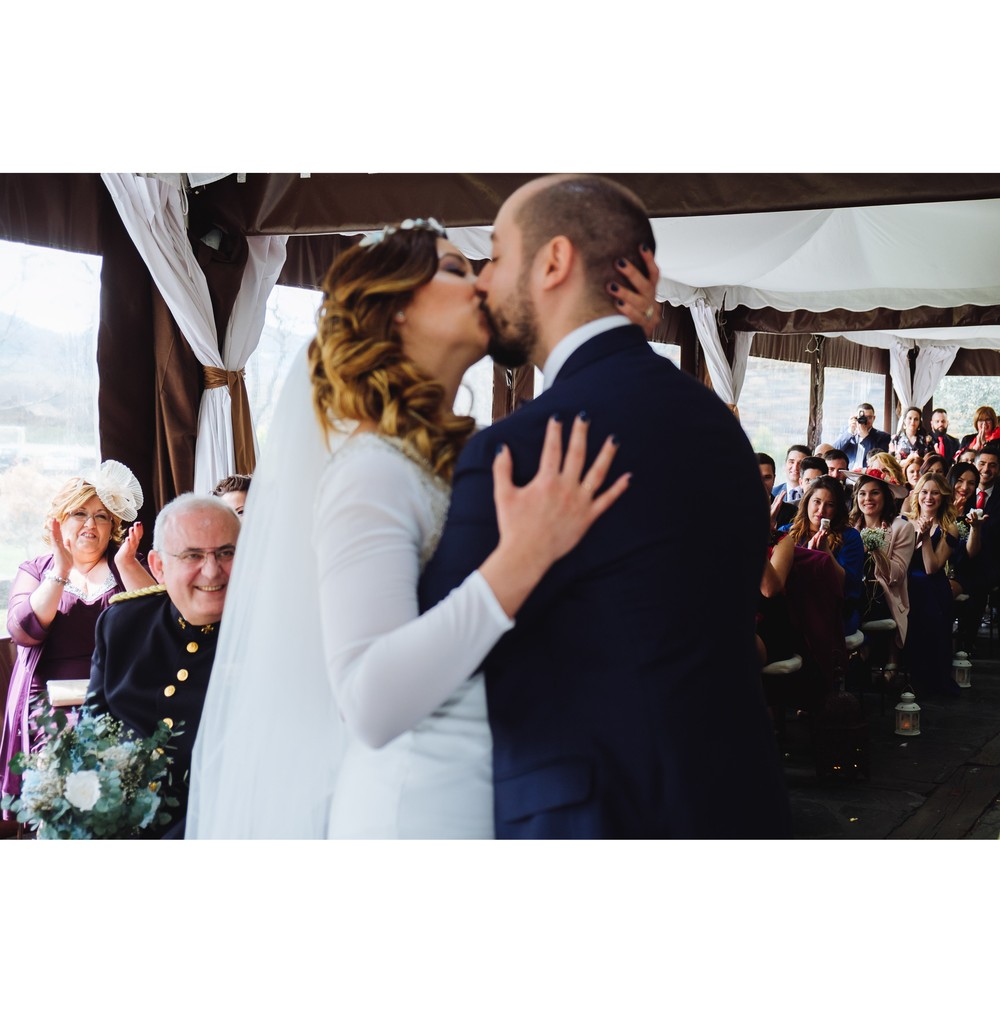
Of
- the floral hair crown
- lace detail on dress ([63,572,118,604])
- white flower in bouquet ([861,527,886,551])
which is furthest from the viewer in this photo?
white flower in bouquet ([861,527,886,551])

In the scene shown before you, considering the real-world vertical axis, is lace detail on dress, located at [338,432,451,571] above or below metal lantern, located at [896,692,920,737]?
above

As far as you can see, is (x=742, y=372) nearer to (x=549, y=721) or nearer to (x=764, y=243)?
(x=764, y=243)

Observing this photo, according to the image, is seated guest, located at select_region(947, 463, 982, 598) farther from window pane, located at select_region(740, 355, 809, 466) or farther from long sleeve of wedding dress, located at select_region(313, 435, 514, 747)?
long sleeve of wedding dress, located at select_region(313, 435, 514, 747)

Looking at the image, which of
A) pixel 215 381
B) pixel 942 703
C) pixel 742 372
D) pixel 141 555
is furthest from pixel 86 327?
pixel 742 372

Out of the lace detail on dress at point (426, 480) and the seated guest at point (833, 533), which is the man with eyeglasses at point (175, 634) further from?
the seated guest at point (833, 533)

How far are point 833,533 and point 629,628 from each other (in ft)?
12.3

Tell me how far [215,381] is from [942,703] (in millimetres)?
4108

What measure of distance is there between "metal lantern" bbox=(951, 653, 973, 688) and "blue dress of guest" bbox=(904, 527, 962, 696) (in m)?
0.14

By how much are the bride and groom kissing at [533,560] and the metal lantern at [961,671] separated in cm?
526

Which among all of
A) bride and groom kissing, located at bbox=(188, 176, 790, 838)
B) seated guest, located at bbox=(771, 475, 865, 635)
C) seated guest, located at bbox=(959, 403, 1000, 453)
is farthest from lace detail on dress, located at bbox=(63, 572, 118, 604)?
seated guest, located at bbox=(959, 403, 1000, 453)

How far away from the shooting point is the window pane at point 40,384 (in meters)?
3.70

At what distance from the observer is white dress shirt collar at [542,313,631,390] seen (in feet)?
4.32

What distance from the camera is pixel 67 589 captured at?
3182 mm
